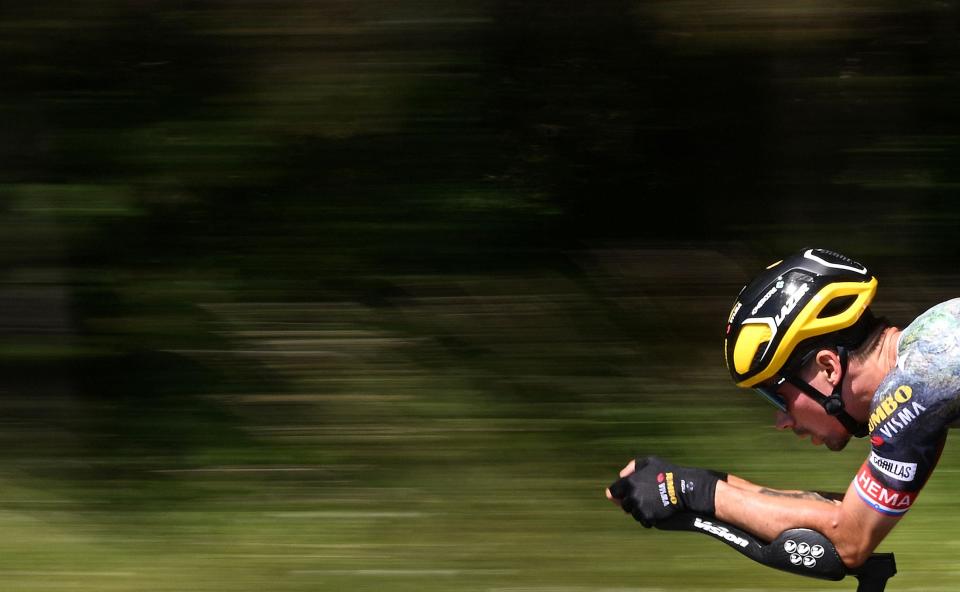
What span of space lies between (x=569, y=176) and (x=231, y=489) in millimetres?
2313

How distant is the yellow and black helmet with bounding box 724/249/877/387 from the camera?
9.37ft

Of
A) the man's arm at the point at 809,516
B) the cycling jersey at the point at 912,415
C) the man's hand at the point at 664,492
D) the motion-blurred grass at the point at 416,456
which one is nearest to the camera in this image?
the cycling jersey at the point at 912,415

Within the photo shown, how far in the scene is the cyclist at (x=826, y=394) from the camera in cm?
272

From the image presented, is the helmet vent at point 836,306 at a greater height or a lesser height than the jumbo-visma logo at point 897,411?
greater

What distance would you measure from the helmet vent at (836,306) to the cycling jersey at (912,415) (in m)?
0.17

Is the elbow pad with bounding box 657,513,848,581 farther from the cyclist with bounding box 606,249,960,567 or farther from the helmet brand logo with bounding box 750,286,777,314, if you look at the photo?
the helmet brand logo with bounding box 750,286,777,314

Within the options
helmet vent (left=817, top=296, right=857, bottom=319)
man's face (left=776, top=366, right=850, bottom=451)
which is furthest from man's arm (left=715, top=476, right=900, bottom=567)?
helmet vent (left=817, top=296, right=857, bottom=319)

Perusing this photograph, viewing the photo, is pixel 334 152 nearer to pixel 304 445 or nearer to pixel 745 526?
pixel 304 445

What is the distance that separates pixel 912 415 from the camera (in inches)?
105

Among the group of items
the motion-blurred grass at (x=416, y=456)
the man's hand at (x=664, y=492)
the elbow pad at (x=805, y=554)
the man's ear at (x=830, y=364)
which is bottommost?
the motion-blurred grass at (x=416, y=456)

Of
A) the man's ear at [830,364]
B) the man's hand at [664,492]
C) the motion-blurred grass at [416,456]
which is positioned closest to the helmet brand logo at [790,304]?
the man's ear at [830,364]

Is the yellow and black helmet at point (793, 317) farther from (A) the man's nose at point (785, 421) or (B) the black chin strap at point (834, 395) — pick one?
(A) the man's nose at point (785, 421)

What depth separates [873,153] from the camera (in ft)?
20.4

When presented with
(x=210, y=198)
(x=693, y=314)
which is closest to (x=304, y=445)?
(x=210, y=198)
